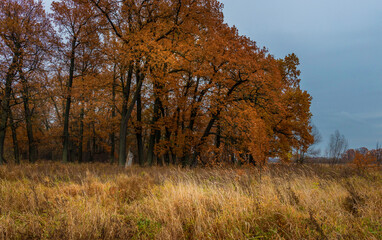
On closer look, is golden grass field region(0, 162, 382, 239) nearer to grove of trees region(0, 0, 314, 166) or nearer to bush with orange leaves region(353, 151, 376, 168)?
grove of trees region(0, 0, 314, 166)

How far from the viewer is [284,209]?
382 cm

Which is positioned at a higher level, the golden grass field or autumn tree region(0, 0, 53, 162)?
autumn tree region(0, 0, 53, 162)

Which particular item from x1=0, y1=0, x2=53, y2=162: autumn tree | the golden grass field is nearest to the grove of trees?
x1=0, y1=0, x2=53, y2=162: autumn tree

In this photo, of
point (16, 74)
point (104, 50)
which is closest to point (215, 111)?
point (104, 50)

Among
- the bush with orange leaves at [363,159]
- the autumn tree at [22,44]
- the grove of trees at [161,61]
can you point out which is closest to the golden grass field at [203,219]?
the grove of trees at [161,61]

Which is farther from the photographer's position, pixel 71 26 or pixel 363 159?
pixel 71 26

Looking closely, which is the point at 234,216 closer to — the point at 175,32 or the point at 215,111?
the point at 215,111

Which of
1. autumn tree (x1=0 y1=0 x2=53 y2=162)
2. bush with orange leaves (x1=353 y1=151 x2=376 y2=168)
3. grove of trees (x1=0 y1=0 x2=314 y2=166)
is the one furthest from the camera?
autumn tree (x1=0 y1=0 x2=53 y2=162)

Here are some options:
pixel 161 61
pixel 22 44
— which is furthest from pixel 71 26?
pixel 161 61

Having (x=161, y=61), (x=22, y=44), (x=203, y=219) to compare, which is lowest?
(x=203, y=219)

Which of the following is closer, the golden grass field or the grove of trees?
the golden grass field

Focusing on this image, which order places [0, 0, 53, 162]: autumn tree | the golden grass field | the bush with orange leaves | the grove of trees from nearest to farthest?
the golden grass field < the bush with orange leaves < the grove of trees < [0, 0, 53, 162]: autumn tree

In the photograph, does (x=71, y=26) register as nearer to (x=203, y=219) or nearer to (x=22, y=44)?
(x=22, y=44)

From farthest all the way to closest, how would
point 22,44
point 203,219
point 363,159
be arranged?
point 22,44
point 363,159
point 203,219
